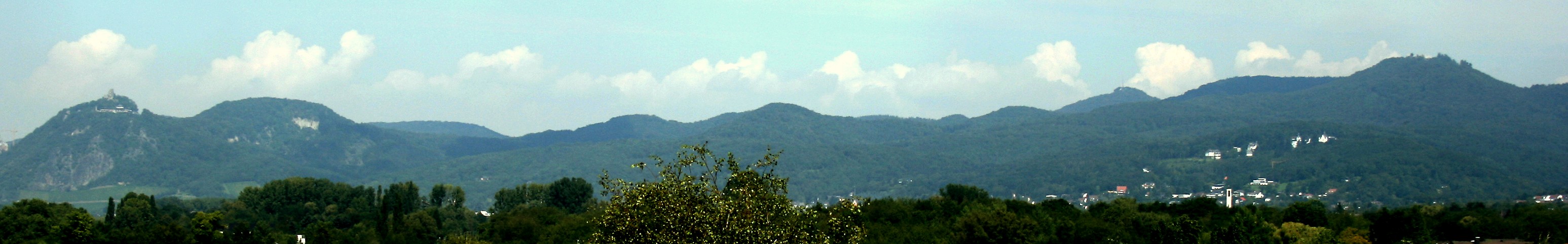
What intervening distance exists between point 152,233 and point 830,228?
4225 inches

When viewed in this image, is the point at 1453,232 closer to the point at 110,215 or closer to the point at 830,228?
the point at 830,228

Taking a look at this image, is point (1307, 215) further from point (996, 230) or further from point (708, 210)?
point (708, 210)

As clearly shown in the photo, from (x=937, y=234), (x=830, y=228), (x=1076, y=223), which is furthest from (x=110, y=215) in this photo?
(x=830, y=228)

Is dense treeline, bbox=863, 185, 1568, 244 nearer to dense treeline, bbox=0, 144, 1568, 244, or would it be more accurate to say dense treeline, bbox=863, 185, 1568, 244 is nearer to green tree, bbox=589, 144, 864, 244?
dense treeline, bbox=0, 144, 1568, 244

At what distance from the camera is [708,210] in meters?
41.1

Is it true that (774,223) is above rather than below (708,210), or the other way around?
below

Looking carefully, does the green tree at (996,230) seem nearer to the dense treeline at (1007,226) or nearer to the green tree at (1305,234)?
the dense treeline at (1007,226)

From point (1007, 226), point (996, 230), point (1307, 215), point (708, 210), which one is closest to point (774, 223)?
point (708, 210)

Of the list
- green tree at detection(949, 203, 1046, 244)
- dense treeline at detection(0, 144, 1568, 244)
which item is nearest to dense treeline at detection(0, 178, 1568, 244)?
green tree at detection(949, 203, 1046, 244)

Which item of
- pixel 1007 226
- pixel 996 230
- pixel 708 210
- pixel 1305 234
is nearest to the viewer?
pixel 708 210

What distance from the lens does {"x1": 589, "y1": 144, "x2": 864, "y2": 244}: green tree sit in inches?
1601

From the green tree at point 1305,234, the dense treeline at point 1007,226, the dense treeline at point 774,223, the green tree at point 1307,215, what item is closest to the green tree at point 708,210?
the dense treeline at point 774,223

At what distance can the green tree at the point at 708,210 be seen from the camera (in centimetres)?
4066

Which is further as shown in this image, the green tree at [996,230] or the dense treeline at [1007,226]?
the green tree at [996,230]
